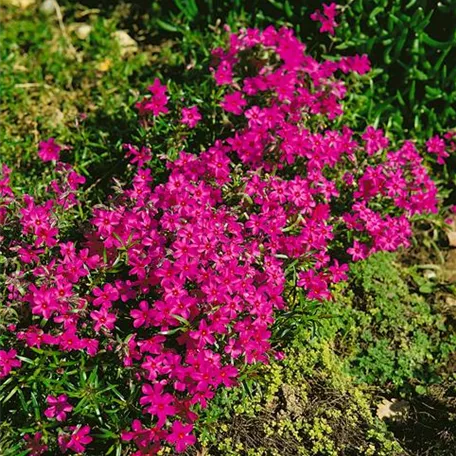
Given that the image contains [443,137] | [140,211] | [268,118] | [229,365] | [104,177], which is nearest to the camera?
[229,365]

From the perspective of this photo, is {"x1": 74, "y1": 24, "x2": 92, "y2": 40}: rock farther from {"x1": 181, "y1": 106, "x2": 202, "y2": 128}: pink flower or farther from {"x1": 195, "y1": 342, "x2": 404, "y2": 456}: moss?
{"x1": 195, "y1": 342, "x2": 404, "y2": 456}: moss

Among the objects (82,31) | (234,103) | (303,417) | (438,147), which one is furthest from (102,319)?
(82,31)

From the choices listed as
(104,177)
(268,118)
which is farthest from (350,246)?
(104,177)

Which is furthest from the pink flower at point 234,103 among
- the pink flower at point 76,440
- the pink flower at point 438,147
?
the pink flower at point 76,440

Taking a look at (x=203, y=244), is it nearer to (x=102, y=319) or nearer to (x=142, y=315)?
(x=142, y=315)

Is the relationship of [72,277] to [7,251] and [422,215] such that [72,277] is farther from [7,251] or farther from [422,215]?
[422,215]

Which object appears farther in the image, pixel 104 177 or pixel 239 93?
pixel 104 177

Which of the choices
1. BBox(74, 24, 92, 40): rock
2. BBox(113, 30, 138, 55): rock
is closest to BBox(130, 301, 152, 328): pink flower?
BBox(113, 30, 138, 55): rock
